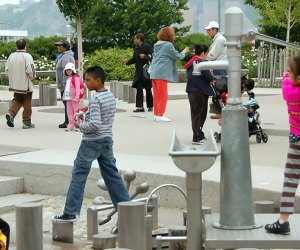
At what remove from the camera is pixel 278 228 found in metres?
6.09

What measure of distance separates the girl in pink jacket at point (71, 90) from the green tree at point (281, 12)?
25.3 meters

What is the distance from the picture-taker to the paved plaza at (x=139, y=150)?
28.7ft

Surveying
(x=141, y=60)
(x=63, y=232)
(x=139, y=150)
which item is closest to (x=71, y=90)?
(x=139, y=150)

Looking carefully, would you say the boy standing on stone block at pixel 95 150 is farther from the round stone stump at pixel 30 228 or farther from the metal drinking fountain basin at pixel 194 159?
the metal drinking fountain basin at pixel 194 159

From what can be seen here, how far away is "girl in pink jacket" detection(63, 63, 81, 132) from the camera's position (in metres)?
13.8

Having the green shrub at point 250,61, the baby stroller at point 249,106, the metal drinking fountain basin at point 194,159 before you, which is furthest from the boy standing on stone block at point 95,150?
the green shrub at point 250,61

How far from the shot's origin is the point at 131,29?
43.7 m

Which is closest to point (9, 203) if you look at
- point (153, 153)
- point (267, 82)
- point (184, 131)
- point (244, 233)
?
point (153, 153)

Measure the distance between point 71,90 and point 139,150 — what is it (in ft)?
8.43

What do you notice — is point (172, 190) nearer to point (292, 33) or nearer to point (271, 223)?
point (271, 223)

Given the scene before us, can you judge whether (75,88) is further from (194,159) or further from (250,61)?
(250,61)

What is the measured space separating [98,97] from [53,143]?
16.0ft

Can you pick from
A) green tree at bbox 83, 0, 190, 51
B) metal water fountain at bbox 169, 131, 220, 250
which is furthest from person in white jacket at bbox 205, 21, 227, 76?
green tree at bbox 83, 0, 190, 51

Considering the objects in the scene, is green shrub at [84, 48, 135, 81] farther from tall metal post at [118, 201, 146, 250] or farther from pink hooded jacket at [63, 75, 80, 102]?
tall metal post at [118, 201, 146, 250]
